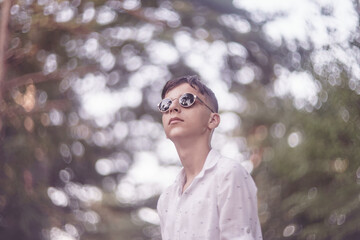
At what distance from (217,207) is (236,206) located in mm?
77

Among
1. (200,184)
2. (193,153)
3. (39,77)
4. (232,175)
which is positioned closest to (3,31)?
(39,77)

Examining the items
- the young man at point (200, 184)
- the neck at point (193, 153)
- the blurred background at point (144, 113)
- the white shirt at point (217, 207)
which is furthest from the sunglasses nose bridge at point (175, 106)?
the blurred background at point (144, 113)

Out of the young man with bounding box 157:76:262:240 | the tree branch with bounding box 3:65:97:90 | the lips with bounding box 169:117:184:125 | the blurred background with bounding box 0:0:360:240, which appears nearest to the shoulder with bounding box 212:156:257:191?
the young man with bounding box 157:76:262:240

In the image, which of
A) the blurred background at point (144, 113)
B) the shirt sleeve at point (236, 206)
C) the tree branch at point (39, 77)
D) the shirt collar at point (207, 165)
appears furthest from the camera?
the tree branch at point (39, 77)

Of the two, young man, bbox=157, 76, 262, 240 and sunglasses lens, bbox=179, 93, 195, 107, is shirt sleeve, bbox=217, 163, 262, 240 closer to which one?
young man, bbox=157, 76, 262, 240

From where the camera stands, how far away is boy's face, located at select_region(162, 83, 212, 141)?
67.5 inches

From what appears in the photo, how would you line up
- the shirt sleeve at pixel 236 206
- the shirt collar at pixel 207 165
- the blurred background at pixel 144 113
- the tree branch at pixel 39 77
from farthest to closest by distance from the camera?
the tree branch at pixel 39 77 < the blurred background at pixel 144 113 < the shirt collar at pixel 207 165 < the shirt sleeve at pixel 236 206

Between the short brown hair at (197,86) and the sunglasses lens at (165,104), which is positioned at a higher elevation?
the short brown hair at (197,86)

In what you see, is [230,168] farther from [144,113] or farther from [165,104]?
[144,113]

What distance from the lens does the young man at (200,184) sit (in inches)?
58.8

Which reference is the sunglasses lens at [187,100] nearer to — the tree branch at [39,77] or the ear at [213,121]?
the ear at [213,121]

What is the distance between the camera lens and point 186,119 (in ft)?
5.64

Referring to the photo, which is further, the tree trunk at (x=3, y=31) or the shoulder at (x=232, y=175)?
the tree trunk at (x=3, y=31)

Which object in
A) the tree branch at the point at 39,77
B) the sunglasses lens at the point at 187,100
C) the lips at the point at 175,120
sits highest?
the sunglasses lens at the point at 187,100
